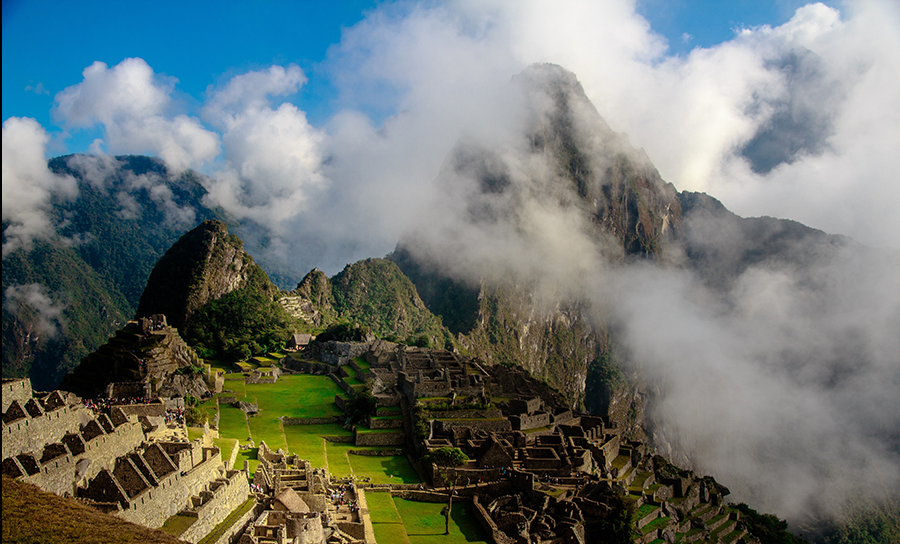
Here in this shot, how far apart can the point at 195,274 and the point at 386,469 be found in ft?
139

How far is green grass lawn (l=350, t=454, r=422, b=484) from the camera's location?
1213 inches

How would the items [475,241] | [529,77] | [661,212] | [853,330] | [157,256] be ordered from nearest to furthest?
[157,256], [475,241], [853,330], [529,77], [661,212]

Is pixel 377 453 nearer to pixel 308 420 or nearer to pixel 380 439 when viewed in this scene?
pixel 380 439

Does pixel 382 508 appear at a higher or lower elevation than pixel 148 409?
lower

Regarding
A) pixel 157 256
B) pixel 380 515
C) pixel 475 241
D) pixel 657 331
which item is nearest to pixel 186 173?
pixel 157 256

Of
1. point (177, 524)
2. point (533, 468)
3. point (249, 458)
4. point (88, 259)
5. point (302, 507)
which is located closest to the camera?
point (177, 524)

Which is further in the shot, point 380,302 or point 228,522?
point 380,302

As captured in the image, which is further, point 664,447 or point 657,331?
point 657,331

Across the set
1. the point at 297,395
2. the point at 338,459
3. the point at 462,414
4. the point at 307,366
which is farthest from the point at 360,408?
the point at 307,366

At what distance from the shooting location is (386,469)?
3250 centimetres

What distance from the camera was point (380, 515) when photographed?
25859 mm

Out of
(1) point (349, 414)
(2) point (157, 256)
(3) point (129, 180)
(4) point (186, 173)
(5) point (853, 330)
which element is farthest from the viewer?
(5) point (853, 330)

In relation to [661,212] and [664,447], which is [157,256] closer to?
[664,447]

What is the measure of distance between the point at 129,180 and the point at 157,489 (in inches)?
4181
